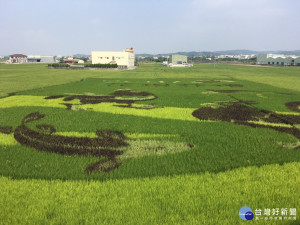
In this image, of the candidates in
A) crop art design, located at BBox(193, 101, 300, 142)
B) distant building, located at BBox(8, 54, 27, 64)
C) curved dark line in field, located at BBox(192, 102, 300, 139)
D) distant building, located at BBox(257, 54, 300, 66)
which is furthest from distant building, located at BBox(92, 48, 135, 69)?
distant building, located at BBox(257, 54, 300, 66)

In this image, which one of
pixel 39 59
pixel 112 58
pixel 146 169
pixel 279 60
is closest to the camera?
pixel 146 169

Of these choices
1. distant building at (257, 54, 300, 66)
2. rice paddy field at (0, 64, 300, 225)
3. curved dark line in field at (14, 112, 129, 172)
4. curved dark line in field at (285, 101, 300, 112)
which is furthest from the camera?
distant building at (257, 54, 300, 66)

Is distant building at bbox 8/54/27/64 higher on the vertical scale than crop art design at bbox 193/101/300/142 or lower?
higher

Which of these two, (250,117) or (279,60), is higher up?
(279,60)

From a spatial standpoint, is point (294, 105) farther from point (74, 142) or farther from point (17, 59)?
point (17, 59)

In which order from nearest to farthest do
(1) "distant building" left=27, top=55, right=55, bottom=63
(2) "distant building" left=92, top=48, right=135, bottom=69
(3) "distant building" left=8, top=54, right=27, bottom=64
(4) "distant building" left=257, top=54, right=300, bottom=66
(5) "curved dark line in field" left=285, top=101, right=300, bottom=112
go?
(5) "curved dark line in field" left=285, top=101, right=300, bottom=112
(2) "distant building" left=92, top=48, right=135, bottom=69
(4) "distant building" left=257, top=54, right=300, bottom=66
(3) "distant building" left=8, top=54, right=27, bottom=64
(1) "distant building" left=27, top=55, right=55, bottom=63

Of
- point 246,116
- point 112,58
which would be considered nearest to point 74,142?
point 246,116

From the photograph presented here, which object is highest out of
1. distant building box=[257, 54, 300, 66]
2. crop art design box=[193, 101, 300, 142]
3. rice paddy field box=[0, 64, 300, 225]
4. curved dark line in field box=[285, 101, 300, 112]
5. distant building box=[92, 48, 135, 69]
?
Result: distant building box=[257, 54, 300, 66]

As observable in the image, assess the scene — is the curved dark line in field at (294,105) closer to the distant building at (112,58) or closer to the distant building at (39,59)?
the distant building at (112,58)

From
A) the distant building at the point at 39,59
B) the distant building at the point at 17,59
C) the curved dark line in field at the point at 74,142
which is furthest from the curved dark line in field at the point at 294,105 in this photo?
the distant building at the point at 39,59

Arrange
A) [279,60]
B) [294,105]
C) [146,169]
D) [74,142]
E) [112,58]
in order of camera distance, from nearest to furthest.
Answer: [146,169] → [74,142] → [294,105] → [112,58] → [279,60]

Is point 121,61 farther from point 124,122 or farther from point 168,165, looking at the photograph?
point 168,165

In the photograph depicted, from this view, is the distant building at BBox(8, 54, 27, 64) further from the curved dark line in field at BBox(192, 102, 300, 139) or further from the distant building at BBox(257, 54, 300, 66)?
the distant building at BBox(257, 54, 300, 66)
